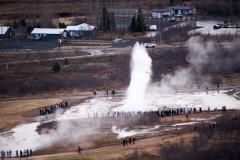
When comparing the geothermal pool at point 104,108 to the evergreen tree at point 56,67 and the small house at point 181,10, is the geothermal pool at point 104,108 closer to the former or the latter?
the evergreen tree at point 56,67

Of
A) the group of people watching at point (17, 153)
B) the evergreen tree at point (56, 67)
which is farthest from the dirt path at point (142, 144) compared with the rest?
the evergreen tree at point (56, 67)

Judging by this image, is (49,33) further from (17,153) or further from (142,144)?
(142,144)

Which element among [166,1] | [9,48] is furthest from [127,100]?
[166,1]

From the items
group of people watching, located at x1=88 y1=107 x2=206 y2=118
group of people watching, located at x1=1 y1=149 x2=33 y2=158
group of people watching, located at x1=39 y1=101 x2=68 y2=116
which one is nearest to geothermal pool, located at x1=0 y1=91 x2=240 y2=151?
group of people watching, located at x1=88 y1=107 x2=206 y2=118

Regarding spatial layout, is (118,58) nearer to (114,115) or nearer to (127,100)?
(127,100)

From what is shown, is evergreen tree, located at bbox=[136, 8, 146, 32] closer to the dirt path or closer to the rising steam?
the rising steam

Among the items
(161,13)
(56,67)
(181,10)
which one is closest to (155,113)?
(56,67)
